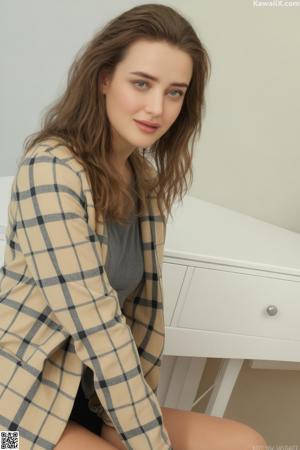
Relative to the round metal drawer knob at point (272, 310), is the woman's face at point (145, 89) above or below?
above

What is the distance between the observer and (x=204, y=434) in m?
1.01

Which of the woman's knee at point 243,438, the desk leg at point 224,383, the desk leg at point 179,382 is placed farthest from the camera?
the desk leg at point 179,382

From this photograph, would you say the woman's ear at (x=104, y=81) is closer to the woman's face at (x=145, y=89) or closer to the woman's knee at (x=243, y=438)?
the woman's face at (x=145, y=89)

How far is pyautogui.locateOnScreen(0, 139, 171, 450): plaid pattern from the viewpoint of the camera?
0.79 meters

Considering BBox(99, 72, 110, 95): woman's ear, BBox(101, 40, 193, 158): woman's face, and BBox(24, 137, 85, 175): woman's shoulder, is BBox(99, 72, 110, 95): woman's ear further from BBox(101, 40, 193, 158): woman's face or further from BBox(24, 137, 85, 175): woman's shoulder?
BBox(24, 137, 85, 175): woman's shoulder

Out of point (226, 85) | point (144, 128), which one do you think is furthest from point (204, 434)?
point (226, 85)

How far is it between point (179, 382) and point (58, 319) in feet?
3.30

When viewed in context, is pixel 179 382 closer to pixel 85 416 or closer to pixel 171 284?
pixel 171 284

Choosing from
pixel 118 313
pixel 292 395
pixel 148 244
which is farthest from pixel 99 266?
pixel 292 395

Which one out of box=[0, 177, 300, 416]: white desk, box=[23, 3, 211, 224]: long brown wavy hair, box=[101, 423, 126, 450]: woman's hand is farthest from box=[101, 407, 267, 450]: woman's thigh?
box=[23, 3, 211, 224]: long brown wavy hair

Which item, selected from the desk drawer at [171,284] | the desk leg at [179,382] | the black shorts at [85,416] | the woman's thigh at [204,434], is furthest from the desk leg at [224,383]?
the black shorts at [85,416]

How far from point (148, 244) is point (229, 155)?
2.44ft

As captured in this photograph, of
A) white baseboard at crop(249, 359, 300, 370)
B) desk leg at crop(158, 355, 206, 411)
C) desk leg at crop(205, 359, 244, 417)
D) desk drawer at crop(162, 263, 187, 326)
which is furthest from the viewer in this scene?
white baseboard at crop(249, 359, 300, 370)

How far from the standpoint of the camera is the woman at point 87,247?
31.4 inches
